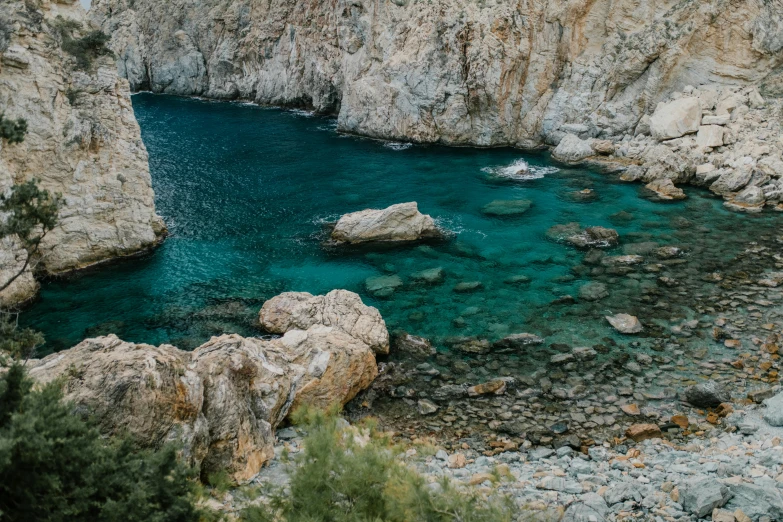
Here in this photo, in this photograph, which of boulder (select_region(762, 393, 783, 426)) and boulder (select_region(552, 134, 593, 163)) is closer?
boulder (select_region(762, 393, 783, 426))

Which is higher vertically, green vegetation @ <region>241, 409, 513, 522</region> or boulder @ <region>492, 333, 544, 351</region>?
green vegetation @ <region>241, 409, 513, 522</region>

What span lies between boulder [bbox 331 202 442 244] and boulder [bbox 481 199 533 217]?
5726 mm

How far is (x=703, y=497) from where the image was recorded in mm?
11805

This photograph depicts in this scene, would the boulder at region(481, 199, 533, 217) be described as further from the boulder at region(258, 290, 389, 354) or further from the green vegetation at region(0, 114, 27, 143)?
the green vegetation at region(0, 114, 27, 143)

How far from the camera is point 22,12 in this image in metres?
27.6

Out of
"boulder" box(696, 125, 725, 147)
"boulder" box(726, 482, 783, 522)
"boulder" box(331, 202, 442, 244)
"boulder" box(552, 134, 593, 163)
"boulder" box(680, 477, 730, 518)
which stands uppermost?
"boulder" box(696, 125, 725, 147)

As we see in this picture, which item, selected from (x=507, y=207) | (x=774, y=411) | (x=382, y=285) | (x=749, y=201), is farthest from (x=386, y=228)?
(x=749, y=201)

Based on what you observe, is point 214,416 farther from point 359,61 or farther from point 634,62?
point 359,61

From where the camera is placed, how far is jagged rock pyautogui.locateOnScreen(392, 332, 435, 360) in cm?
2272

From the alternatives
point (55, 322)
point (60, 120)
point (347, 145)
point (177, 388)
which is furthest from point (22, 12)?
point (347, 145)

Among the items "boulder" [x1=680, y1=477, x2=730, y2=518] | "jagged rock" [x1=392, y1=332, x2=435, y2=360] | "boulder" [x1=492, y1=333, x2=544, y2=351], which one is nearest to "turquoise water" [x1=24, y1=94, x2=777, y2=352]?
"boulder" [x1=492, y1=333, x2=544, y2=351]

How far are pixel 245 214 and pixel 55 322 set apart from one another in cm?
1513

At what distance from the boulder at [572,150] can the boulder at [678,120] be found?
17.0 feet

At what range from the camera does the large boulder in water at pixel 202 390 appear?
1305 cm
